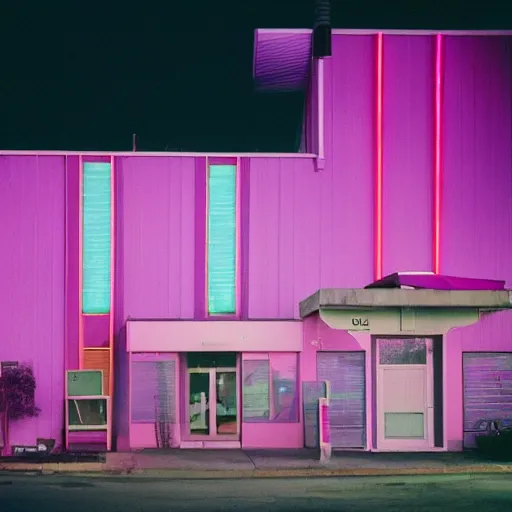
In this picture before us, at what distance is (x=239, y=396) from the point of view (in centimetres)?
2192

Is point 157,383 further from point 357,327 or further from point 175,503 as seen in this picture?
point 175,503

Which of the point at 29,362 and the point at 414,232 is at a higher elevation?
the point at 414,232

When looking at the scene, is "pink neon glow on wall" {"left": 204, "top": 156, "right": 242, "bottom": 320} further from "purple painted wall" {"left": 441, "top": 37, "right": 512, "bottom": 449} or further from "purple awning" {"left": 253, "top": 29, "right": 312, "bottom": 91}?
"purple painted wall" {"left": 441, "top": 37, "right": 512, "bottom": 449}

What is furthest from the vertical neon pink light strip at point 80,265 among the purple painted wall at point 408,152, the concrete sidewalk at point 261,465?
the purple painted wall at point 408,152

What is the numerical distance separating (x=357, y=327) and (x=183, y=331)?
377 cm

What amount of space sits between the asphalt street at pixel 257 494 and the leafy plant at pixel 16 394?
330 centimetres

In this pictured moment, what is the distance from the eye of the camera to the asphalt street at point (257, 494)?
46.1 feet

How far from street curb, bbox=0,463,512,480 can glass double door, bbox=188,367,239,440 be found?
3.29m

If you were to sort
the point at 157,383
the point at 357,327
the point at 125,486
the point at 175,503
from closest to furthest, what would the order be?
the point at 175,503 → the point at 125,486 → the point at 357,327 → the point at 157,383

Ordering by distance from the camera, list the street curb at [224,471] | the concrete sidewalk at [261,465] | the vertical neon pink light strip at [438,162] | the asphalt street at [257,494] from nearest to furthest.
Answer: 1. the asphalt street at [257,494]
2. the street curb at [224,471]
3. the concrete sidewalk at [261,465]
4. the vertical neon pink light strip at [438,162]

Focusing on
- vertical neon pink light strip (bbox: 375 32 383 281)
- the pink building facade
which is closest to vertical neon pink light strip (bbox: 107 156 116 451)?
the pink building facade

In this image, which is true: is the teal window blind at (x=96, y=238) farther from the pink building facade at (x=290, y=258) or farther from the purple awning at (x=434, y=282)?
the purple awning at (x=434, y=282)

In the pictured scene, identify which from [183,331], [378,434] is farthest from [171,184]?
[378,434]

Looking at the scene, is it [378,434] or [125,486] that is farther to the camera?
[378,434]
